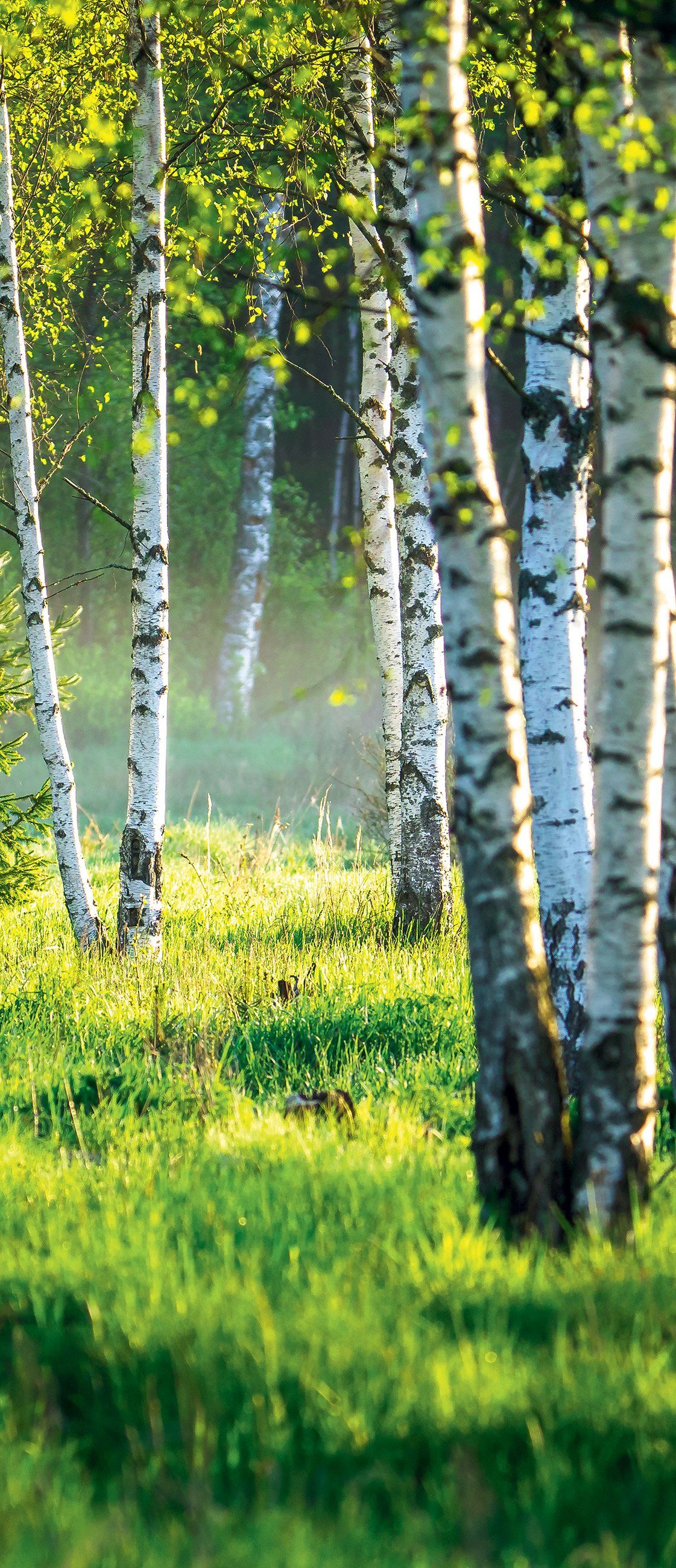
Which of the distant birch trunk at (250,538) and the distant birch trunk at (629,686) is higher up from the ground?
the distant birch trunk at (250,538)

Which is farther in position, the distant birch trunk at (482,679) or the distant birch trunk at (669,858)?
the distant birch trunk at (669,858)

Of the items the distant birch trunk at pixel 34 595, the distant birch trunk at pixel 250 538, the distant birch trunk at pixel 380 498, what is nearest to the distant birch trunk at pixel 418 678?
the distant birch trunk at pixel 380 498

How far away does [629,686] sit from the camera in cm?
307

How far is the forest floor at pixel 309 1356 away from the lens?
213 cm

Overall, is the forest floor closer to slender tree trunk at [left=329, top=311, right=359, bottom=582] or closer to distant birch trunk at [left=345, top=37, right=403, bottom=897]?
distant birch trunk at [left=345, top=37, right=403, bottom=897]

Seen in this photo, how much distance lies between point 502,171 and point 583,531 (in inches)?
52.5

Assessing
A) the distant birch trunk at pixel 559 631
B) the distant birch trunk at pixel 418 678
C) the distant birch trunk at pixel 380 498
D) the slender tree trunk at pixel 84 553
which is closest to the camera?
the distant birch trunk at pixel 559 631

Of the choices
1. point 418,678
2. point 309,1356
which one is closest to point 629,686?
point 309,1356

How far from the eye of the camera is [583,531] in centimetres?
454

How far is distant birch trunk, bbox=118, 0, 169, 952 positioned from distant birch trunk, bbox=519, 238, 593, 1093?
358 cm

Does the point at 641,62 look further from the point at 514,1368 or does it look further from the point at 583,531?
the point at 514,1368

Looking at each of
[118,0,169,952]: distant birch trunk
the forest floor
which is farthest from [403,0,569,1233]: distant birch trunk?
[118,0,169,952]: distant birch trunk

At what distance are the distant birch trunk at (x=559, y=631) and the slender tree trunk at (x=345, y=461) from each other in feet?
78.2

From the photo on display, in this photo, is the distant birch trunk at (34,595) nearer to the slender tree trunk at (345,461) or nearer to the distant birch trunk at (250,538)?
the distant birch trunk at (250,538)
